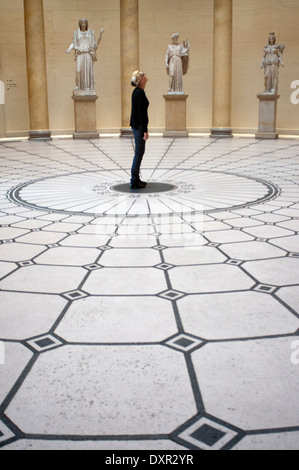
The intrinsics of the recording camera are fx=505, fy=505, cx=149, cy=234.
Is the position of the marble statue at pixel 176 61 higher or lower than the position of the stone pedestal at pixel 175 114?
higher

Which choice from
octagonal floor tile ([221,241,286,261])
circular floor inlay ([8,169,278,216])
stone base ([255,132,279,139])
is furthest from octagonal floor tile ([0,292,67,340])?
stone base ([255,132,279,139])

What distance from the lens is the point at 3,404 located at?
7.45 feet

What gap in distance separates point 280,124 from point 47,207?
43.0ft

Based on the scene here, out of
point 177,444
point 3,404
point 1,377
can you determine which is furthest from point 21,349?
point 177,444

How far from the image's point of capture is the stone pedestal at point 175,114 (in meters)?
16.3

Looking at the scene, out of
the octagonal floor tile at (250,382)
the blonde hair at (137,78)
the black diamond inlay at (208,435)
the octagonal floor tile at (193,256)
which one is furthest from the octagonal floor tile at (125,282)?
the blonde hair at (137,78)

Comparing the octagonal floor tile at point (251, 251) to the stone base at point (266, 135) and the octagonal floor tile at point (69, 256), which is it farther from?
the stone base at point (266, 135)

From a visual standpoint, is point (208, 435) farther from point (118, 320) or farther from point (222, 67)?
point (222, 67)

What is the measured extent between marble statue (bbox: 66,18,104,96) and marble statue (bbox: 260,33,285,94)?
5.15 metres

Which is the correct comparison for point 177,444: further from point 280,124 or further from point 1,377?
point 280,124

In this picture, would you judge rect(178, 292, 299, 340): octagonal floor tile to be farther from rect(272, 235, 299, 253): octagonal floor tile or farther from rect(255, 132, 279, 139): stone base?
rect(255, 132, 279, 139): stone base

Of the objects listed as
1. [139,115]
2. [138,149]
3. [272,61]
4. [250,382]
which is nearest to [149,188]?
[138,149]

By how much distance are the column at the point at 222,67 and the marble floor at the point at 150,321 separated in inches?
390

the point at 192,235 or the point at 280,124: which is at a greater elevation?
the point at 280,124
